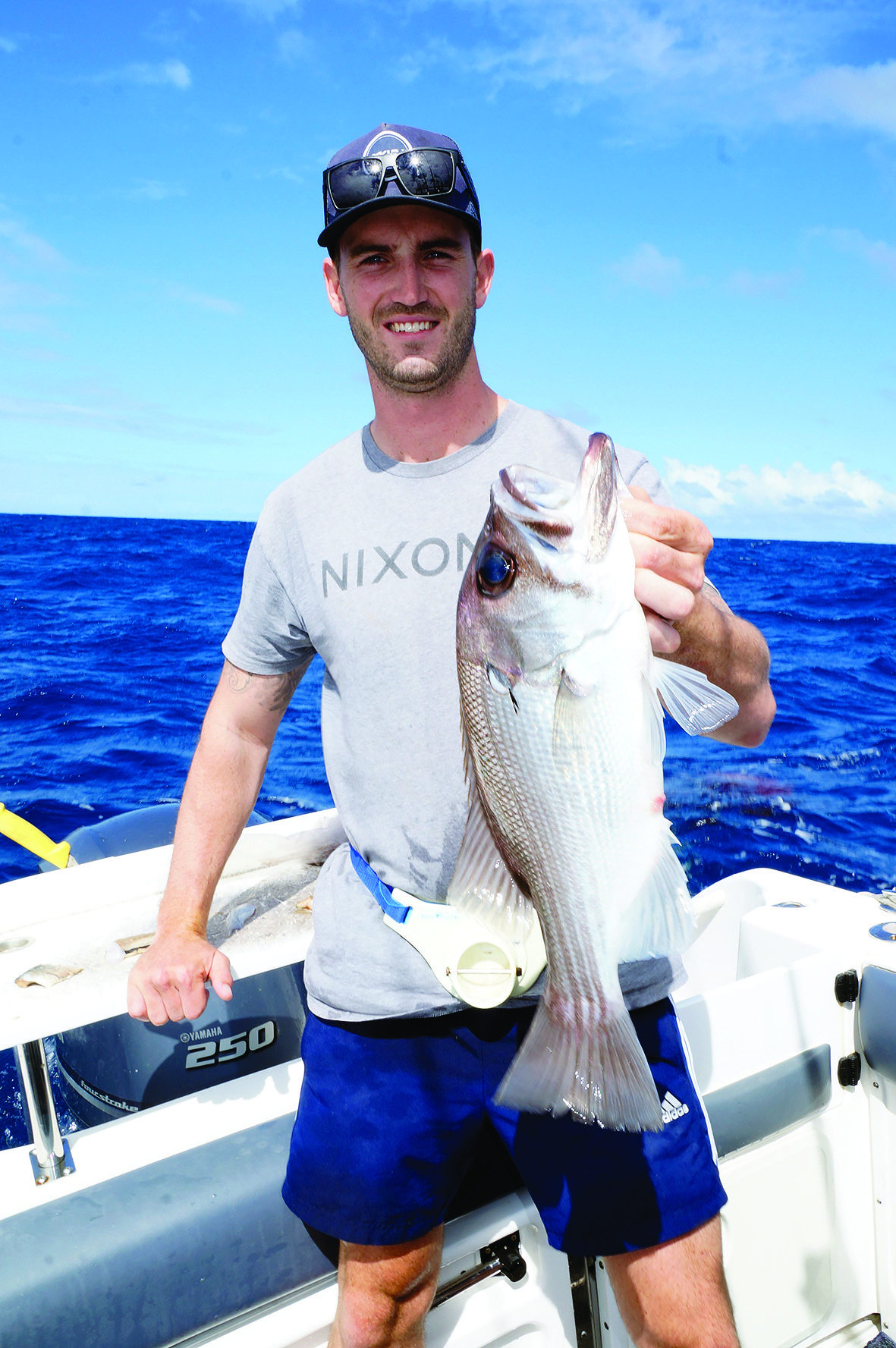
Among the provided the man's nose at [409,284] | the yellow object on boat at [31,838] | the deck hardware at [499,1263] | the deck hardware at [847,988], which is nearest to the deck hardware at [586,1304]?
the deck hardware at [499,1263]

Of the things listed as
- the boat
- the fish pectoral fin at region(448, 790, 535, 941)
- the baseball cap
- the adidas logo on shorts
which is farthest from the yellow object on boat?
the baseball cap

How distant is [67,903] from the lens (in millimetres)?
2641

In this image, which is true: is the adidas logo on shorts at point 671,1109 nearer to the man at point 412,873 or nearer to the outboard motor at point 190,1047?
the man at point 412,873

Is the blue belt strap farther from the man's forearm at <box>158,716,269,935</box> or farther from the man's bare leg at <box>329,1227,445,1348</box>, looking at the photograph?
the man's bare leg at <box>329,1227,445,1348</box>

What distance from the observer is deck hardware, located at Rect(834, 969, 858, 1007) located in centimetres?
286

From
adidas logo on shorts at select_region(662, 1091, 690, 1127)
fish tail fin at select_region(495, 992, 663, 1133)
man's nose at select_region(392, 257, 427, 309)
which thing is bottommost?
adidas logo on shorts at select_region(662, 1091, 690, 1127)

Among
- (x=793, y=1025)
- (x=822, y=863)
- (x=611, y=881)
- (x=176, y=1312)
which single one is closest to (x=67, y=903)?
(x=176, y=1312)

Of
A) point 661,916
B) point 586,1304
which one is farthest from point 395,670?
point 586,1304

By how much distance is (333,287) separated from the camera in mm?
2248

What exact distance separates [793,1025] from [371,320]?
7.98 ft

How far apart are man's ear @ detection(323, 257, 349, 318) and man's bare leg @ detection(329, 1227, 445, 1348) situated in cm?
225

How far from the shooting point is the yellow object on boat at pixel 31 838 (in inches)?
120

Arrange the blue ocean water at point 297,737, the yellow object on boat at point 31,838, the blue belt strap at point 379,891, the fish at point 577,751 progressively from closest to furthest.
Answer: the fish at point 577,751 < the blue belt strap at point 379,891 < the yellow object on boat at point 31,838 < the blue ocean water at point 297,737

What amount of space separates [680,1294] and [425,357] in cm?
210
